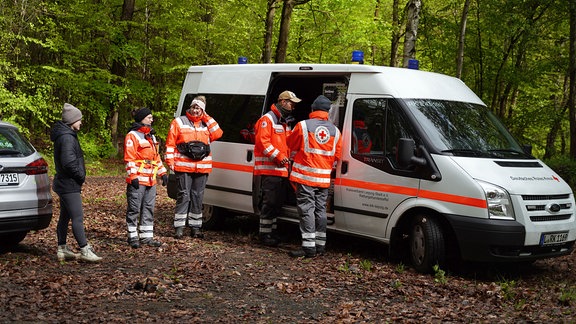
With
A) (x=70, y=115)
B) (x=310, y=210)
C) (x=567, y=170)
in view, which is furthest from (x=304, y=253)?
(x=567, y=170)

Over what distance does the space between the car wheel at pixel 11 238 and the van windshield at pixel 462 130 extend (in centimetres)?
510

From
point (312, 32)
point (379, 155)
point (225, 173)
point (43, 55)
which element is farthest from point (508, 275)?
point (43, 55)

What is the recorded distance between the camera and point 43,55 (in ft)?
79.8

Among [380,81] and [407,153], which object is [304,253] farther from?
[380,81]

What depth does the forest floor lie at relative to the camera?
537 centimetres

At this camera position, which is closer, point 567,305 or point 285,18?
point 567,305

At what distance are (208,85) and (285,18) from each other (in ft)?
23.5

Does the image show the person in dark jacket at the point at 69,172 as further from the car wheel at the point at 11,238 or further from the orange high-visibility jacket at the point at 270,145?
the orange high-visibility jacket at the point at 270,145

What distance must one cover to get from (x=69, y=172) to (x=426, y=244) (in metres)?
4.09

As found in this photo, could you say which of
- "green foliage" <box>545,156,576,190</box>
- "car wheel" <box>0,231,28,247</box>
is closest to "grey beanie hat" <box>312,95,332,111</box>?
"car wheel" <box>0,231,28,247</box>

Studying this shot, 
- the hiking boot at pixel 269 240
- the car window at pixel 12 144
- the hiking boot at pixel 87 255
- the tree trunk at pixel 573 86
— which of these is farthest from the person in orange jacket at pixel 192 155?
the tree trunk at pixel 573 86

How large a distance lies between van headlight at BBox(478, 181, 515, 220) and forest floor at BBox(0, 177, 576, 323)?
2.38 feet

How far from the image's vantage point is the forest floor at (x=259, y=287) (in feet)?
17.6

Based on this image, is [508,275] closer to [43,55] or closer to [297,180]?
[297,180]
